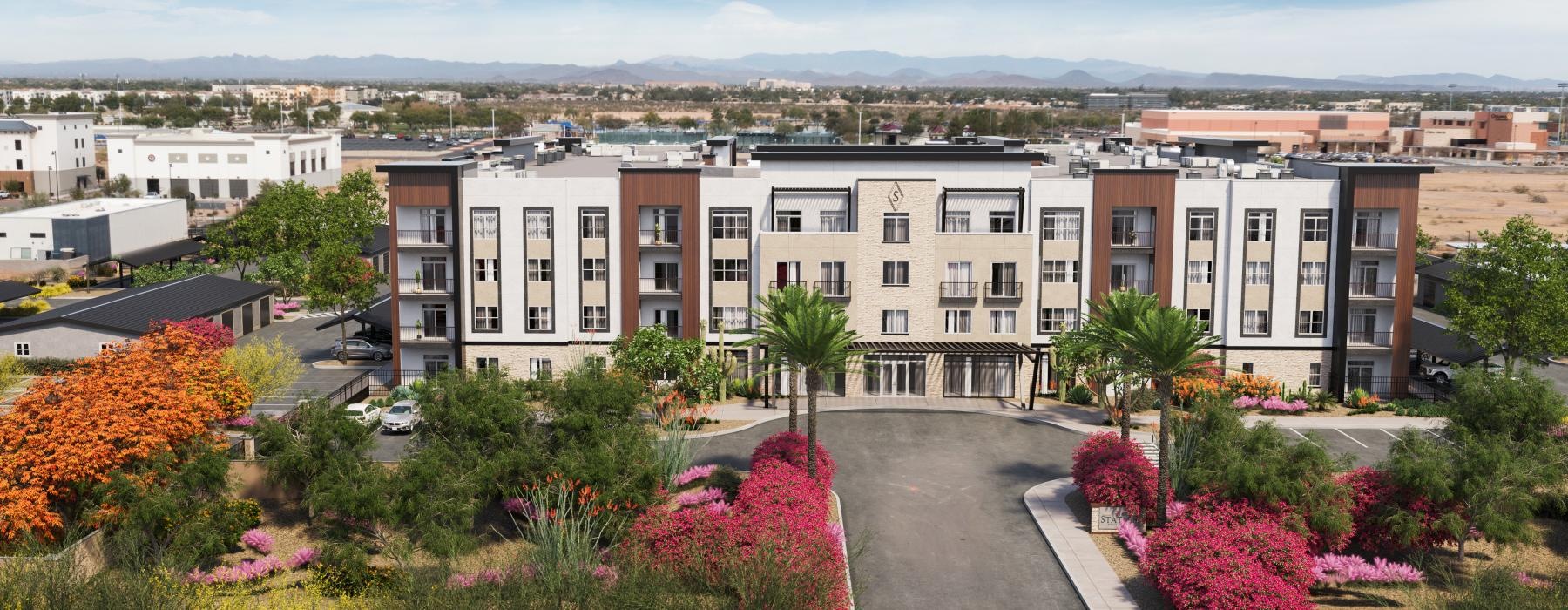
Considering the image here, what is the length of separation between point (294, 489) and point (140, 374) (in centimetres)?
643

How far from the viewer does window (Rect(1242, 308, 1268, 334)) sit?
203ft

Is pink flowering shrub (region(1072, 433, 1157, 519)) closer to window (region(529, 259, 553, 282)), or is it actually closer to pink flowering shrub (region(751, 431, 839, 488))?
pink flowering shrub (region(751, 431, 839, 488))

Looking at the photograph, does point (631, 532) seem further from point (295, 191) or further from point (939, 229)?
point (295, 191)

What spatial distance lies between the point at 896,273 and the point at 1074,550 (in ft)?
75.1

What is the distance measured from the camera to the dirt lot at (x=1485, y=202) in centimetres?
14238

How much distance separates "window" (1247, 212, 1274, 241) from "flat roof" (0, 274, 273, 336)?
55605 mm

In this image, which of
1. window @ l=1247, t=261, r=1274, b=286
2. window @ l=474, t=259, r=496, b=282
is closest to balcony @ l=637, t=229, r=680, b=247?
window @ l=474, t=259, r=496, b=282

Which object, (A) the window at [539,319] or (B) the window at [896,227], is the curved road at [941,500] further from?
(A) the window at [539,319]

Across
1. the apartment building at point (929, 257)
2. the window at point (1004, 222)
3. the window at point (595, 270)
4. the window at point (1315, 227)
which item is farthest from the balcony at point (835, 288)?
the window at point (1315, 227)

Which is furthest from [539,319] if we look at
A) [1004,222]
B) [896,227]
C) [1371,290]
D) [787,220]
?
[1371,290]

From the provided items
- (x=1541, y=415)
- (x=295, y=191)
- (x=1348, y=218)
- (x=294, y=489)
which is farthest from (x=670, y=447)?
(x=295, y=191)

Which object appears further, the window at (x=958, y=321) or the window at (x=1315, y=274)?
the window at (x=1315, y=274)

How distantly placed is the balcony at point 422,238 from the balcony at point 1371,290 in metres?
45.1

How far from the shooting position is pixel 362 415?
49781mm
